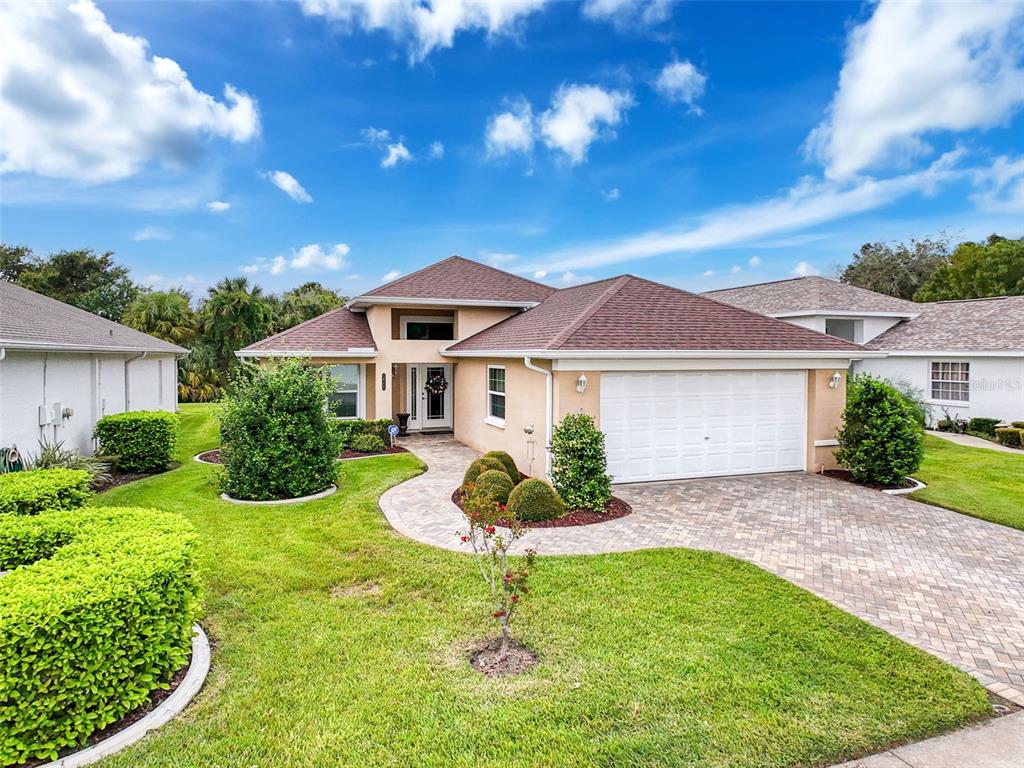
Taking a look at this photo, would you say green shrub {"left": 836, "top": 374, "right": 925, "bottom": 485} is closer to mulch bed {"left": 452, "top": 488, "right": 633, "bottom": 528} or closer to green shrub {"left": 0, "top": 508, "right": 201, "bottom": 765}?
mulch bed {"left": 452, "top": 488, "right": 633, "bottom": 528}

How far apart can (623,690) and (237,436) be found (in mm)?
9285

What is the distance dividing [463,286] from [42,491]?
14.6m

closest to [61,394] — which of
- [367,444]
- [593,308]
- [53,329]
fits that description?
[53,329]

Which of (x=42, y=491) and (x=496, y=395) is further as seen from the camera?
(x=496, y=395)

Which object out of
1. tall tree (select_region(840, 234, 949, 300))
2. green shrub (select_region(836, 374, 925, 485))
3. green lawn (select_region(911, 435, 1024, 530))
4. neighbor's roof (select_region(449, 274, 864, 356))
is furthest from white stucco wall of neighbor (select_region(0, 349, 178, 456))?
tall tree (select_region(840, 234, 949, 300))

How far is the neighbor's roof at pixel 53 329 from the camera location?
1139 centimetres

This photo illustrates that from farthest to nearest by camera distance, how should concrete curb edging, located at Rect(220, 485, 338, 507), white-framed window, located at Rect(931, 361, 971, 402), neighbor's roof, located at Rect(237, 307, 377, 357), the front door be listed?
white-framed window, located at Rect(931, 361, 971, 402) → the front door → neighbor's roof, located at Rect(237, 307, 377, 357) → concrete curb edging, located at Rect(220, 485, 338, 507)

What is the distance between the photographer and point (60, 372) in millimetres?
13367

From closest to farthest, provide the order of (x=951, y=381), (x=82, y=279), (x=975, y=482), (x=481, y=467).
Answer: (x=481, y=467) → (x=975, y=482) → (x=951, y=381) → (x=82, y=279)

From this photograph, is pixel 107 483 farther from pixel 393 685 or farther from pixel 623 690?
pixel 623 690

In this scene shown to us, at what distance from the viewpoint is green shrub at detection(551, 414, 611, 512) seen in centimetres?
1030

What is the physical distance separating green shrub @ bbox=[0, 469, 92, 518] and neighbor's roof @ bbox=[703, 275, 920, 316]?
84.0 feet

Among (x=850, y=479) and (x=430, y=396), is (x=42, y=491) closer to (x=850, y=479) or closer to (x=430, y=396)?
(x=430, y=396)

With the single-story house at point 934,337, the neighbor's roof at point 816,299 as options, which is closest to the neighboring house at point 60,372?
the single-story house at point 934,337
